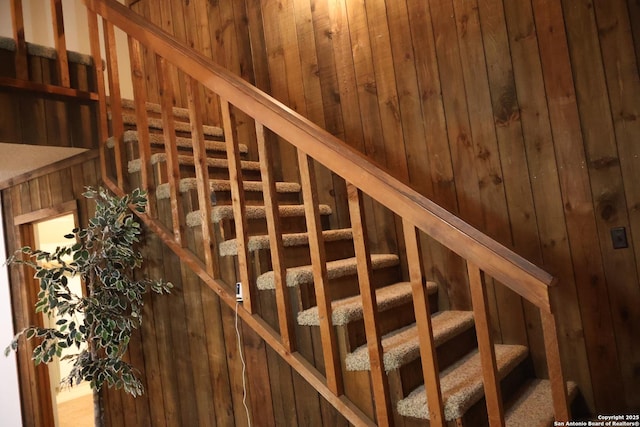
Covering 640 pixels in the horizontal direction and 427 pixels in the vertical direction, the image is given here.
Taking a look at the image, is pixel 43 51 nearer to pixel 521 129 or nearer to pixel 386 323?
pixel 386 323

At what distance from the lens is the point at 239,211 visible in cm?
202

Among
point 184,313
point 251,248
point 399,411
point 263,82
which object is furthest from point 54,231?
point 399,411

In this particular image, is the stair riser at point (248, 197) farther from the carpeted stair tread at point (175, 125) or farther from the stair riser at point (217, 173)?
the carpeted stair tread at point (175, 125)

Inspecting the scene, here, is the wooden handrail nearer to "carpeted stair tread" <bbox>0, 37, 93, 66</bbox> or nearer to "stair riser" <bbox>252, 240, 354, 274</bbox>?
"stair riser" <bbox>252, 240, 354, 274</bbox>

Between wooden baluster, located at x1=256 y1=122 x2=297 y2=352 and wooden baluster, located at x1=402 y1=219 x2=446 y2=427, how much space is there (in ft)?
1.88

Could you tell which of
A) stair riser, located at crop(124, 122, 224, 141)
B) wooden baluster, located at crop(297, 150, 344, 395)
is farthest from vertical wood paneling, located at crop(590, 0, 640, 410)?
stair riser, located at crop(124, 122, 224, 141)

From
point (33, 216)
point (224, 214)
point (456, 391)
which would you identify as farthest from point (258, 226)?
point (33, 216)

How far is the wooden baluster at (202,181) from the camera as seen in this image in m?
2.15

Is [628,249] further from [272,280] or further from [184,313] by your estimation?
[184,313]

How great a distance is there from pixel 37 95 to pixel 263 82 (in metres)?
1.45

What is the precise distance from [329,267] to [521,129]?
1206mm

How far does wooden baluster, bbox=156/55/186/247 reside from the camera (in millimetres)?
2291

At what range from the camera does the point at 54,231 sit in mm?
5852

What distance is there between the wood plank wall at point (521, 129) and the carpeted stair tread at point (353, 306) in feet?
1.56
